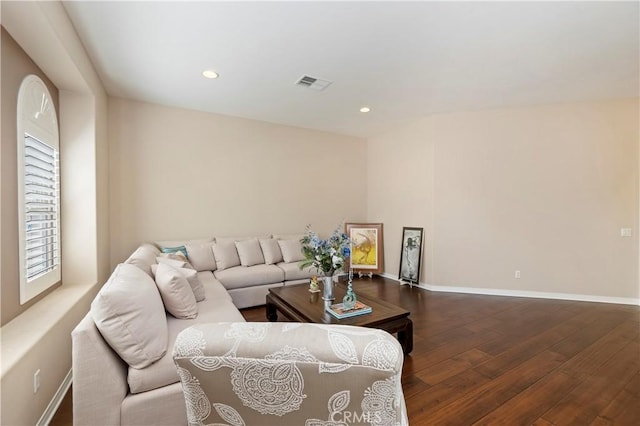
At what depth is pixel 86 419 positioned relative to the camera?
1.33m

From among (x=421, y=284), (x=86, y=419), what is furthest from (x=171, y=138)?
(x=421, y=284)

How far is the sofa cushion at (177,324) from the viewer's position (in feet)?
4.74

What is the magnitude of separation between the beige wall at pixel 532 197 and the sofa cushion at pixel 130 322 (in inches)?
162

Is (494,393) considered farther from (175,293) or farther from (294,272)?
(294,272)

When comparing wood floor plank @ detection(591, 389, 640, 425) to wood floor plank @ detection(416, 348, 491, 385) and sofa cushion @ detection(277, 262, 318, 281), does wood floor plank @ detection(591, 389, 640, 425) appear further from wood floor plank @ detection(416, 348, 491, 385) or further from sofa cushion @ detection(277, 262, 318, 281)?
sofa cushion @ detection(277, 262, 318, 281)

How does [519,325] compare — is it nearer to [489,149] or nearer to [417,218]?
[417,218]

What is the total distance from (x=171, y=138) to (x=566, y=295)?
633 centimetres

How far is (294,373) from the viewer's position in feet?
2.64

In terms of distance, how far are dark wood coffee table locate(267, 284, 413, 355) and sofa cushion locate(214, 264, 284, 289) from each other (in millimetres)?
735

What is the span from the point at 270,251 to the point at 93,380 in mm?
2908

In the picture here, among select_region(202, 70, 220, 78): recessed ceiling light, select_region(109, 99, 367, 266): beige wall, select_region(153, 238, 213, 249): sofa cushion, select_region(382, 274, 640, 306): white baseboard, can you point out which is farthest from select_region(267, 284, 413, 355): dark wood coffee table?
select_region(202, 70, 220, 78): recessed ceiling light

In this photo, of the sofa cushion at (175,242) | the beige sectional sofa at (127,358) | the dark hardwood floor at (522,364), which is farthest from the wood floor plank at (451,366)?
the sofa cushion at (175,242)

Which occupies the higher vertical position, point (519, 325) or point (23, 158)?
point (23, 158)

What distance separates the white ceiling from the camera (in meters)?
2.13
